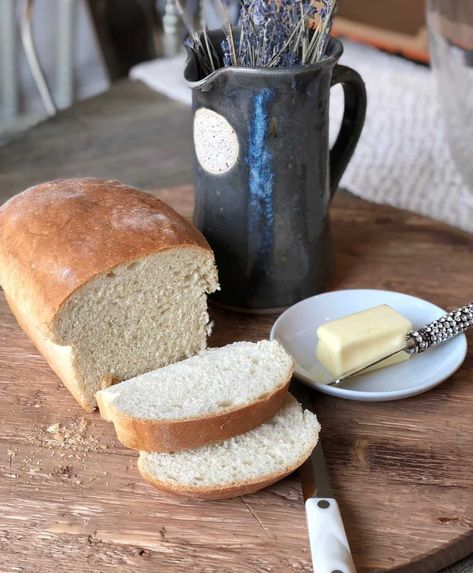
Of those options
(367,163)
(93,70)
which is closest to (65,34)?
(93,70)

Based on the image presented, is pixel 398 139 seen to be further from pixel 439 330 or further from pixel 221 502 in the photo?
pixel 221 502

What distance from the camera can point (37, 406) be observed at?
1.37m

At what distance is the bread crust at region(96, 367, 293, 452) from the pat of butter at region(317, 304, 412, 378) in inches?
7.0

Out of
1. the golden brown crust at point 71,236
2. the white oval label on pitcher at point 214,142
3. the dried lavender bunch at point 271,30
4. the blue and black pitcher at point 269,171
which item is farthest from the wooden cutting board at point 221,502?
the dried lavender bunch at point 271,30

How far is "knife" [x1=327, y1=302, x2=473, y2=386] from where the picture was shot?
1405 millimetres

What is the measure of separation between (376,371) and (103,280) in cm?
50

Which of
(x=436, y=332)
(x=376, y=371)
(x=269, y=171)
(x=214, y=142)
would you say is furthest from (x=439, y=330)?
(x=214, y=142)

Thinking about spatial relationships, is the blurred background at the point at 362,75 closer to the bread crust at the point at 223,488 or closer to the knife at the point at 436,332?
the knife at the point at 436,332

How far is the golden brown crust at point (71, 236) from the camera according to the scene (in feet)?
4.25

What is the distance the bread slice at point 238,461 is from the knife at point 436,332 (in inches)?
7.1

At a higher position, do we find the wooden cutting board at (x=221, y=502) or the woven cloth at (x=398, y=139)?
the wooden cutting board at (x=221, y=502)

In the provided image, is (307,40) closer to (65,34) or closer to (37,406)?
(37,406)

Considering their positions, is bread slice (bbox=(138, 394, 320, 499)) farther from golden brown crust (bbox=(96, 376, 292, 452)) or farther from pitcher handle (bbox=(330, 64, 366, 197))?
pitcher handle (bbox=(330, 64, 366, 197))

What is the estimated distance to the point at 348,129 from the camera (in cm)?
167
